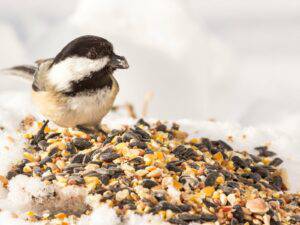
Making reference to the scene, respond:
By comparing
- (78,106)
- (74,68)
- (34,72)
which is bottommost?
(78,106)

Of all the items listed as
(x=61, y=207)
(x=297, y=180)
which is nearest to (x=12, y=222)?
(x=61, y=207)

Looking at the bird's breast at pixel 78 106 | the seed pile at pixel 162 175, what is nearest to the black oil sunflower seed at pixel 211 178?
the seed pile at pixel 162 175

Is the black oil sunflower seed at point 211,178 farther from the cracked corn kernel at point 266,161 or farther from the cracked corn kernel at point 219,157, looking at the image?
the cracked corn kernel at point 266,161

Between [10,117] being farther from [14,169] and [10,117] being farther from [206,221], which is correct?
[206,221]

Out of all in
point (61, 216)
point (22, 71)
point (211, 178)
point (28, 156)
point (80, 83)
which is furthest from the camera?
point (22, 71)

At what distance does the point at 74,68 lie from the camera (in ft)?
9.97

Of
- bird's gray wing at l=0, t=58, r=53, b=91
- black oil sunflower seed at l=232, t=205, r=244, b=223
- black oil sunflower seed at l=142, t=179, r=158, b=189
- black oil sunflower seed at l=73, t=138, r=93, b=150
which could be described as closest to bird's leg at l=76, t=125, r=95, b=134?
black oil sunflower seed at l=73, t=138, r=93, b=150

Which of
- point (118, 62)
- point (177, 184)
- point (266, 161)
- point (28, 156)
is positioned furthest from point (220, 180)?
point (28, 156)

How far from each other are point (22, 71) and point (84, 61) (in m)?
0.86

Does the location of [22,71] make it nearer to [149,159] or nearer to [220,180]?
[149,159]

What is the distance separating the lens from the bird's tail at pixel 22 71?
370cm

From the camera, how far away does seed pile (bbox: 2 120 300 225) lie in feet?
8.91

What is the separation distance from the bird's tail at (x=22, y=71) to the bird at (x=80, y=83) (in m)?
0.36

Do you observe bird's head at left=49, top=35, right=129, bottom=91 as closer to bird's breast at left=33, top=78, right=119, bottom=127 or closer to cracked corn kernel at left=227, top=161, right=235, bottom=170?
bird's breast at left=33, top=78, right=119, bottom=127
